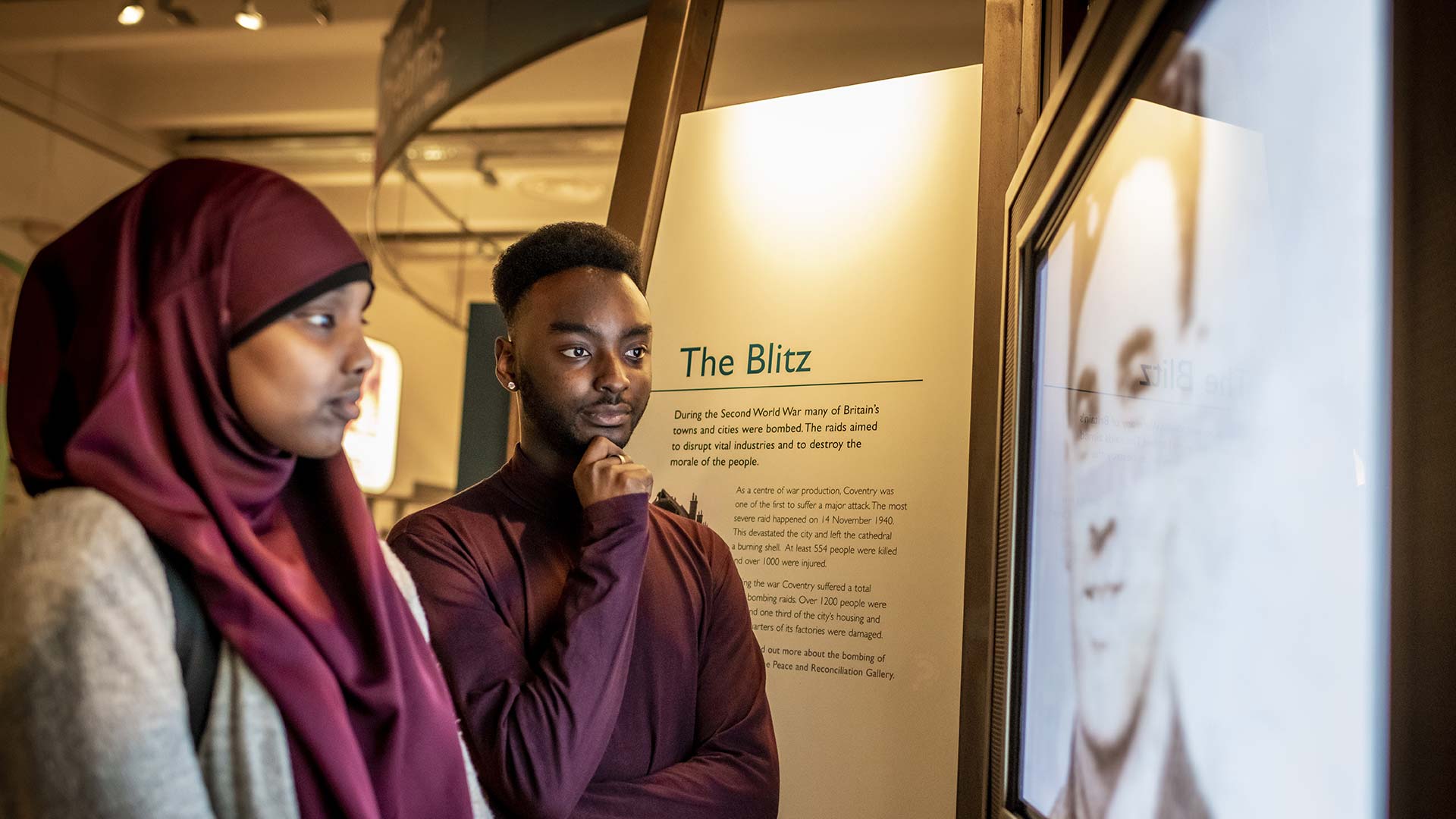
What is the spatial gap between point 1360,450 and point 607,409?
4.02 ft

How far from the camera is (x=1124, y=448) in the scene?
140 centimetres

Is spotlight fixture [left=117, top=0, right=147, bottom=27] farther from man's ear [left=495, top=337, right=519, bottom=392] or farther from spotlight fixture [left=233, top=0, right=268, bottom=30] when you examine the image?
man's ear [left=495, top=337, right=519, bottom=392]

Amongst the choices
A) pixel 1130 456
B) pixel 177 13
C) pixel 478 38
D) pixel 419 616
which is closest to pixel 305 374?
pixel 419 616

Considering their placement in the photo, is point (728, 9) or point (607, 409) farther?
point (728, 9)

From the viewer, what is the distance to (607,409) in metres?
1.85

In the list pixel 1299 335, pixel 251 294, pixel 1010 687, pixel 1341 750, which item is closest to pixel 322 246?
pixel 251 294

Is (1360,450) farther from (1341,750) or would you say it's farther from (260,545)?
(260,545)

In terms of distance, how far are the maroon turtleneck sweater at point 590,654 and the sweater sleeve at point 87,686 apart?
0.52 m

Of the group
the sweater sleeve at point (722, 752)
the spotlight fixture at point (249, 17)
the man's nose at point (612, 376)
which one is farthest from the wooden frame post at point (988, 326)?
the spotlight fixture at point (249, 17)

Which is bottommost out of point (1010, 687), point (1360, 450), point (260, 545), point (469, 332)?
point (1010, 687)

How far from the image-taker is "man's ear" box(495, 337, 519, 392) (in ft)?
6.51

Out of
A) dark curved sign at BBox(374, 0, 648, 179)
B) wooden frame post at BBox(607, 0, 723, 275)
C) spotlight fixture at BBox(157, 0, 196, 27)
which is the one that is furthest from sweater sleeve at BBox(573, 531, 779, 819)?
spotlight fixture at BBox(157, 0, 196, 27)

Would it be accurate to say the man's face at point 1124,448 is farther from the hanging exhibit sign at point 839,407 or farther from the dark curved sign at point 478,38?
the dark curved sign at point 478,38

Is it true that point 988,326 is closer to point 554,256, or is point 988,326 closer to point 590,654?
point 554,256
